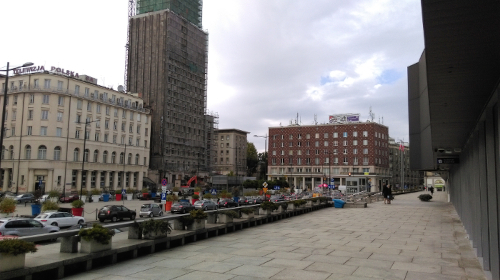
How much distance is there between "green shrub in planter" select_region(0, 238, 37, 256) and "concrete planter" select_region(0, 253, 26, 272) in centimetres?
9

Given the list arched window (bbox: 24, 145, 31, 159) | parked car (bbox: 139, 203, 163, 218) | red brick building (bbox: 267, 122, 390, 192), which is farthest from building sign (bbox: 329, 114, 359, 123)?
parked car (bbox: 139, 203, 163, 218)

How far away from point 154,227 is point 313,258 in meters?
5.41

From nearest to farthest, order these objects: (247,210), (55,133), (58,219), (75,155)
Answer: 1. (247,210)
2. (58,219)
3. (55,133)
4. (75,155)

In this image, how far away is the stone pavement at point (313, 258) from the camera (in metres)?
10.6

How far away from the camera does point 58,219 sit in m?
26.0

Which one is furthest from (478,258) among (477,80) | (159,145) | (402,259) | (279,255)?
(159,145)

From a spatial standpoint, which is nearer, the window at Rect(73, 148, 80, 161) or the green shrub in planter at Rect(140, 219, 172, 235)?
the green shrub in planter at Rect(140, 219, 172, 235)

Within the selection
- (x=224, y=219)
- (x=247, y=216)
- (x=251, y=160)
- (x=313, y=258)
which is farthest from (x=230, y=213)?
(x=251, y=160)

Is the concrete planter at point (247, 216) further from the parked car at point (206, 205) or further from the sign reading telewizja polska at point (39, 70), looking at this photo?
the sign reading telewizja polska at point (39, 70)

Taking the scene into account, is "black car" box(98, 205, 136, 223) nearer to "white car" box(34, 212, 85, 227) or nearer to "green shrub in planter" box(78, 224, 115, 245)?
"white car" box(34, 212, 85, 227)

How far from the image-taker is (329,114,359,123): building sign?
11047cm

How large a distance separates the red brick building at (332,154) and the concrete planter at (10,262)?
94192 mm

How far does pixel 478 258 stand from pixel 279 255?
6.32m

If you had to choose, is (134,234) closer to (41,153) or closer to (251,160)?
(41,153)
